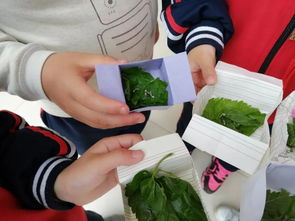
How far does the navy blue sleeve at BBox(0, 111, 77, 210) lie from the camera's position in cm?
41

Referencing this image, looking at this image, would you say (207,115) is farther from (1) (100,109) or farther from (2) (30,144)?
(2) (30,144)

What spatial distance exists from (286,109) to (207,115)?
146 mm

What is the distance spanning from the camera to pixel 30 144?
1.41 ft

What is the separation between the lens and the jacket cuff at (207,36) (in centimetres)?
57

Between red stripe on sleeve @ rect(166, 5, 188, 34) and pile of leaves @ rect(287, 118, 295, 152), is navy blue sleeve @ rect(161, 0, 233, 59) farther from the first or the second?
pile of leaves @ rect(287, 118, 295, 152)

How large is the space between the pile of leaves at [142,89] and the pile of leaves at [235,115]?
0.12 m

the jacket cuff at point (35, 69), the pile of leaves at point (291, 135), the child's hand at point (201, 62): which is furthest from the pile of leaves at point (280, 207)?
the jacket cuff at point (35, 69)

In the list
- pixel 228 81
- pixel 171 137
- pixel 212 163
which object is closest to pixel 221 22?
pixel 228 81

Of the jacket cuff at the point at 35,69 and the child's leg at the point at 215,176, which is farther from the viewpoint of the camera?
the child's leg at the point at 215,176

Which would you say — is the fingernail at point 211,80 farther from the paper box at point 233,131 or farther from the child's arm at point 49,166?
the child's arm at point 49,166

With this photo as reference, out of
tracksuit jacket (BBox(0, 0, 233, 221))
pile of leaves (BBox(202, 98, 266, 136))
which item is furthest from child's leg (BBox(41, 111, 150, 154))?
pile of leaves (BBox(202, 98, 266, 136))

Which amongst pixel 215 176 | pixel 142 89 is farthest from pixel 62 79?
pixel 215 176

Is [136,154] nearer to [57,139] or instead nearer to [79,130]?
[57,139]

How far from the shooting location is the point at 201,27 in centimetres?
58
